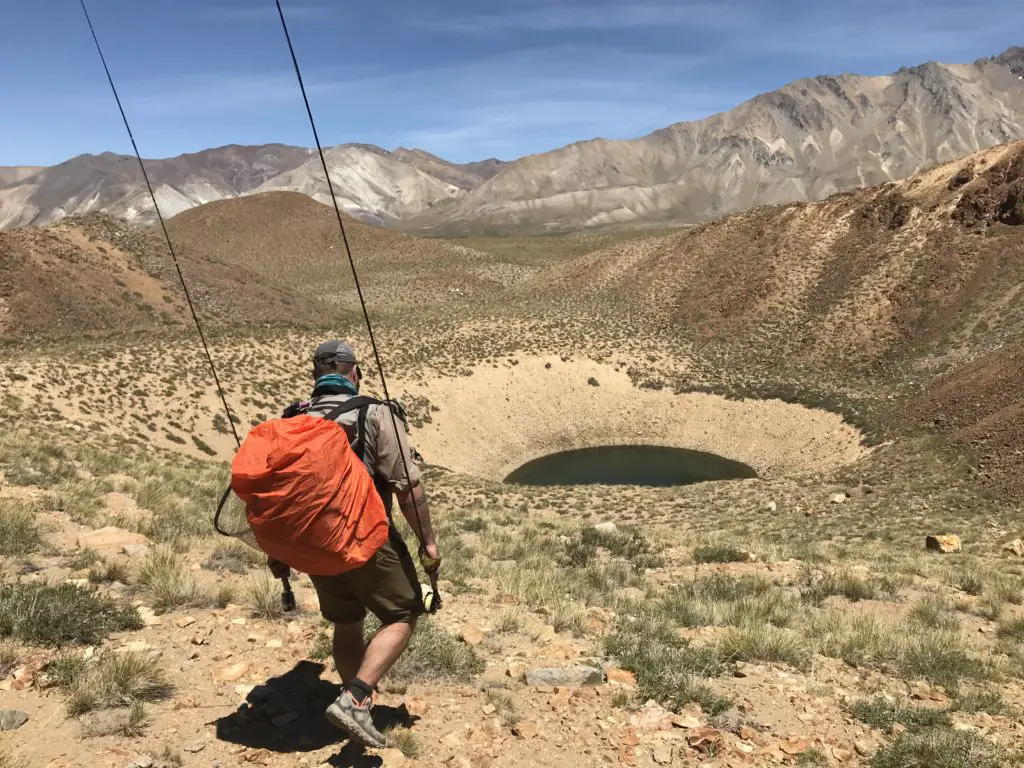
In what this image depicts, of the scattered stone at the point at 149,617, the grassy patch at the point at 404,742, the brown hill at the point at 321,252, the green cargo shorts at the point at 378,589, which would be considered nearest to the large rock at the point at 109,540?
the scattered stone at the point at 149,617

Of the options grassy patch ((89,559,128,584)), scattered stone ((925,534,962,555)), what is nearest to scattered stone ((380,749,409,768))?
grassy patch ((89,559,128,584))

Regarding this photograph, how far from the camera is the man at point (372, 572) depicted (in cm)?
423

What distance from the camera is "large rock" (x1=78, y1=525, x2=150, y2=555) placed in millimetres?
7922

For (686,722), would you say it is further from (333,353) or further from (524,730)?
(333,353)

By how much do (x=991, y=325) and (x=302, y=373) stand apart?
33901 millimetres

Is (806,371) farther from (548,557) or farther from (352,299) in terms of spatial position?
(352,299)

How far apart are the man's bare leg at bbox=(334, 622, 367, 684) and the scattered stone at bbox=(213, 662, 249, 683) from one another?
1196mm

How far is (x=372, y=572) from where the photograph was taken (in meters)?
4.30

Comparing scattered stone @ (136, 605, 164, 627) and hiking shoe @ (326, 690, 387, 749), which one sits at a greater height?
scattered stone @ (136, 605, 164, 627)

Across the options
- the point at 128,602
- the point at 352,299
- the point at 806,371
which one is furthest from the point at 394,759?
the point at 352,299

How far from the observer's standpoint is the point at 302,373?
33.1 metres

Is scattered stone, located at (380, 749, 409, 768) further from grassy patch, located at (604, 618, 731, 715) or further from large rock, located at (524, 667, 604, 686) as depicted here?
grassy patch, located at (604, 618, 731, 715)

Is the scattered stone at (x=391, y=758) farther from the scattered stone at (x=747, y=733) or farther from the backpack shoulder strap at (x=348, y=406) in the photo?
the scattered stone at (x=747, y=733)

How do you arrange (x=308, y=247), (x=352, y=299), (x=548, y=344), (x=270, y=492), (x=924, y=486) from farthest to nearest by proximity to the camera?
(x=308, y=247)
(x=352, y=299)
(x=548, y=344)
(x=924, y=486)
(x=270, y=492)
